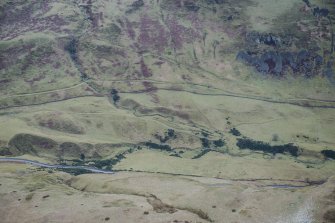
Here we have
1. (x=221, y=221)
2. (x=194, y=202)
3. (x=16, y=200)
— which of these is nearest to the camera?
(x=221, y=221)

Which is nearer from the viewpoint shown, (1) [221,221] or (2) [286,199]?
(1) [221,221]

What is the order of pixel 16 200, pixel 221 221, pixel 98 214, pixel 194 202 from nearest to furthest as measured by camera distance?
pixel 221 221 < pixel 98 214 < pixel 194 202 < pixel 16 200

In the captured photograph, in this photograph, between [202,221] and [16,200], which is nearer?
[202,221]

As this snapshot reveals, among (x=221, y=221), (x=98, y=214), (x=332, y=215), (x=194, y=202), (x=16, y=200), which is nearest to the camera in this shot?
(x=332, y=215)

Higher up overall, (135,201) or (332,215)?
(332,215)

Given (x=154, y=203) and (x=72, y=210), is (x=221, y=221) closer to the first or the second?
(x=154, y=203)

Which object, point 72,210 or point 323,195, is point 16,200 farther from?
point 323,195

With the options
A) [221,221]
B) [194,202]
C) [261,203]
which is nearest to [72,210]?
[194,202]

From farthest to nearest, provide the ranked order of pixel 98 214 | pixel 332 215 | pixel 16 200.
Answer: pixel 16 200 → pixel 98 214 → pixel 332 215

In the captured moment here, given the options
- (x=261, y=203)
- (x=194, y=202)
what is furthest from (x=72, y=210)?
(x=261, y=203)
